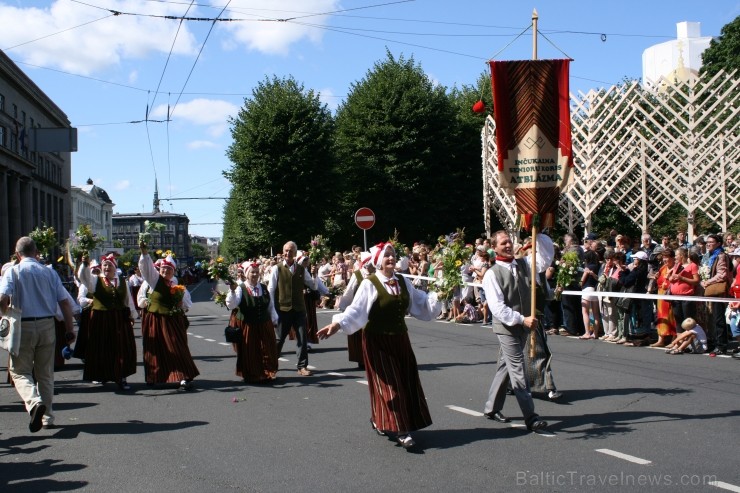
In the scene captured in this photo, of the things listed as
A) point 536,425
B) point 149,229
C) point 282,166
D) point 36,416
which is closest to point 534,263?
point 536,425

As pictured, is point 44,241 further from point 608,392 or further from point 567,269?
point 608,392

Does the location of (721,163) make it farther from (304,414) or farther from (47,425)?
(47,425)

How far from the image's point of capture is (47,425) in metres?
8.33

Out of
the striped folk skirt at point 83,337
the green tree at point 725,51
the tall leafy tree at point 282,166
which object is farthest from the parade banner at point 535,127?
the green tree at point 725,51

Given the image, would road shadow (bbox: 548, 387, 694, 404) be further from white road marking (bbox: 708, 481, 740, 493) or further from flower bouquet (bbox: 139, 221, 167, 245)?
flower bouquet (bbox: 139, 221, 167, 245)

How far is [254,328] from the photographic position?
11.1 meters

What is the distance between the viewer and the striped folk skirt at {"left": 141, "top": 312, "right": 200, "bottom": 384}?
10.6m

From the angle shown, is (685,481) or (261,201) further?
(261,201)

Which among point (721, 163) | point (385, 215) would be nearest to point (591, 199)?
point (721, 163)

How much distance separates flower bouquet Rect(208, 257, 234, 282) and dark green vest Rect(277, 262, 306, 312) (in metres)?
0.84

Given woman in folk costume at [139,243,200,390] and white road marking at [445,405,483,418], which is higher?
woman in folk costume at [139,243,200,390]

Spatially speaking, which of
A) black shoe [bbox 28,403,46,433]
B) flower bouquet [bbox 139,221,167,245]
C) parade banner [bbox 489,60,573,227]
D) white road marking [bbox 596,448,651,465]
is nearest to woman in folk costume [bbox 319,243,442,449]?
white road marking [bbox 596,448,651,465]

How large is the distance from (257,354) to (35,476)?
4.77 m

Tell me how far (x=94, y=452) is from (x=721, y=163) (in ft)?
74.0
